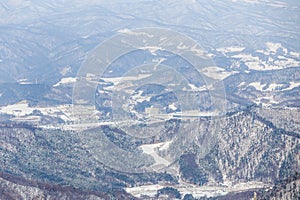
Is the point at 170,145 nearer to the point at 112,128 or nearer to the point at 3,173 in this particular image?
the point at 112,128

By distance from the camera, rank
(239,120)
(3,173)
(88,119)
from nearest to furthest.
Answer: (3,173), (239,120), (88,119)

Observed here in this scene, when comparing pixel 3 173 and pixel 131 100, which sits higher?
pixel 3 173

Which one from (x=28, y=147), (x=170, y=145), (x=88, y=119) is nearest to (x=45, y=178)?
(x=28, y=147)

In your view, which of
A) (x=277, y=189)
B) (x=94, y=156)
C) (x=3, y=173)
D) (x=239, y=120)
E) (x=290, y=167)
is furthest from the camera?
(x=239, y=120)

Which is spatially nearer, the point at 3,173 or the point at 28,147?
the point at 3,173

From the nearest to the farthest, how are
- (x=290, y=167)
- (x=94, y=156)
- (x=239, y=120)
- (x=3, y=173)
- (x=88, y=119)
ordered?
(x=3, y=173), (x=290, y=167), (x=94, y=156), (x=239, y=120), (x=88, y=119)

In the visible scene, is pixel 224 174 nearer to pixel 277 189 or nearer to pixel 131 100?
pixel 277 189

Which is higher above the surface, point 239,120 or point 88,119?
point 239,120

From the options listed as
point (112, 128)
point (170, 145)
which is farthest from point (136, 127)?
point (170, 145)

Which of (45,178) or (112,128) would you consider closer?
(45,178)
